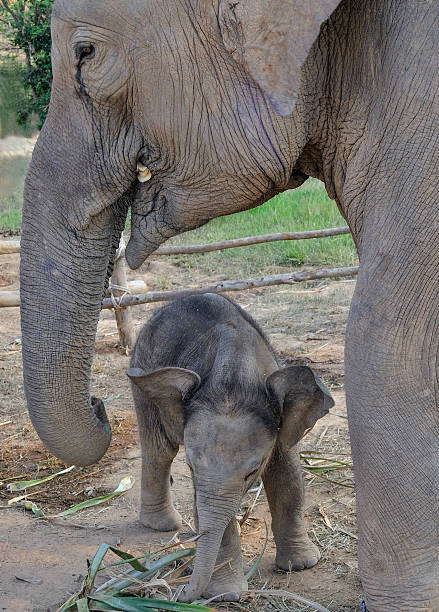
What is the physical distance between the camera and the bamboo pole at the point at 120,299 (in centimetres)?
616

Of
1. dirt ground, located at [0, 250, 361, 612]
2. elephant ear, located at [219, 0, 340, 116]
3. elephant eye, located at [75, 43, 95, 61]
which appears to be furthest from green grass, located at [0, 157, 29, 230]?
elephant ear, located at [219, 0, 340, 116]

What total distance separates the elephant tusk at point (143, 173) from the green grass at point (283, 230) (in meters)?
6.11

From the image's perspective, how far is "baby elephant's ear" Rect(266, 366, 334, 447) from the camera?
2.91 meters

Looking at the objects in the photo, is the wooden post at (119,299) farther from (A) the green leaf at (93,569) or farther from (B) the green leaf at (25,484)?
(A) the green leaf at (93,569)

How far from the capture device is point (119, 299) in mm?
6141

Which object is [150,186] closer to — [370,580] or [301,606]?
[370,580]

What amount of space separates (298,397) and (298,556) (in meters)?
0.71

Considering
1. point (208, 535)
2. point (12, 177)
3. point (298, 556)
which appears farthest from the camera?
point (12, 177)

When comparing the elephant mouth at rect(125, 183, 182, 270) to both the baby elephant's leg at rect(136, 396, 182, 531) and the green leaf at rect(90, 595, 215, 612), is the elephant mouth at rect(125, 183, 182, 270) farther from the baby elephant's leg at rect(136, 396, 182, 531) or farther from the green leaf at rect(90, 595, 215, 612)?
the baby elephant's leg at rect(136, 396, 182, 531)

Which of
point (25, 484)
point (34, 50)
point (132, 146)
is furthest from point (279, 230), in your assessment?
point (132, 146)

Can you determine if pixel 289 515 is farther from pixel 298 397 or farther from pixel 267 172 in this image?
pixel 267 172

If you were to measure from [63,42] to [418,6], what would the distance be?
886mm

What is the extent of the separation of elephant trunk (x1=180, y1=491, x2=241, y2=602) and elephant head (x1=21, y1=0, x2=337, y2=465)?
43 cm

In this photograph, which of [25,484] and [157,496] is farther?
[25,484]
